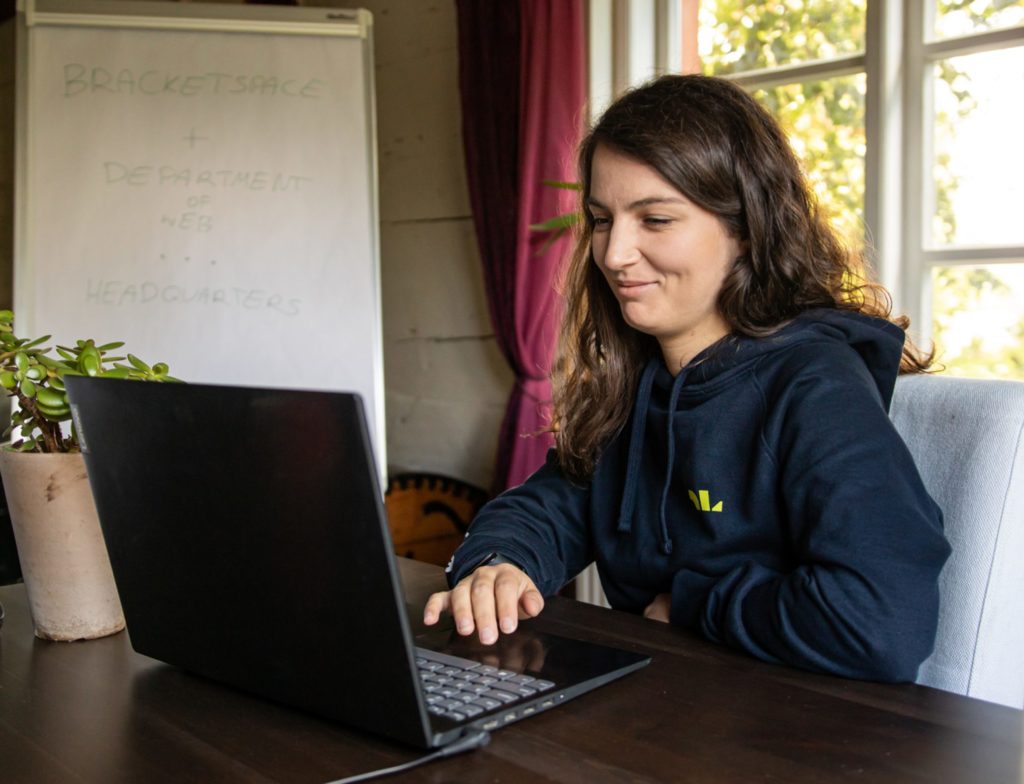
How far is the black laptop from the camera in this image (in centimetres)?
69

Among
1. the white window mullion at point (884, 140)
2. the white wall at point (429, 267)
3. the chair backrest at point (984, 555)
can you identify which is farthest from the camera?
the white wall at point (429, 267)

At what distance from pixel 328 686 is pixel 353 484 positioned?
6.9 inches

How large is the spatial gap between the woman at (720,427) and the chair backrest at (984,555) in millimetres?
48

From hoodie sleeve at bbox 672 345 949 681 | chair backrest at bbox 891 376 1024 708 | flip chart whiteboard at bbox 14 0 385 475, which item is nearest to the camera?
hoodie sleeve at bbox 672 345 949 681

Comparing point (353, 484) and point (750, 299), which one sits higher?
point (750, 299)

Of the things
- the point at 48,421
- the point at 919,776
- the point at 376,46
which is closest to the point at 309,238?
the point at 376,46

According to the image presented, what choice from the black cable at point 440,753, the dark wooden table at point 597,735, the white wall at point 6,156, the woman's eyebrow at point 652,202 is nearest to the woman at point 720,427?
the woman's eyebrow at point 652,202

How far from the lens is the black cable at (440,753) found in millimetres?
694

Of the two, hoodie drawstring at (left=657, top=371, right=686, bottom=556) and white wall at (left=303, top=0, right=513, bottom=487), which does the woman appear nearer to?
hoodie drawstring at (left=657, top=371, right=686, bottom=556)

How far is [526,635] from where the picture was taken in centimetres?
99

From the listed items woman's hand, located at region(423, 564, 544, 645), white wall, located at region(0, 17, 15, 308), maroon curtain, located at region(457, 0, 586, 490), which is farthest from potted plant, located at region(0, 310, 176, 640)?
white wall, located at region(0, 17, 15, 308)

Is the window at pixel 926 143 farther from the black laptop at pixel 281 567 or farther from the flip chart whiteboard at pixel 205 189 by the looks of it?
the black laptop at pixel 281 567

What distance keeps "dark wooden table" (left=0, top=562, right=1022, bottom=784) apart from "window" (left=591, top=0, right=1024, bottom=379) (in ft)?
4.44

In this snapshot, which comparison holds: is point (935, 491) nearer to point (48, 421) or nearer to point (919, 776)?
point (919, 776)
